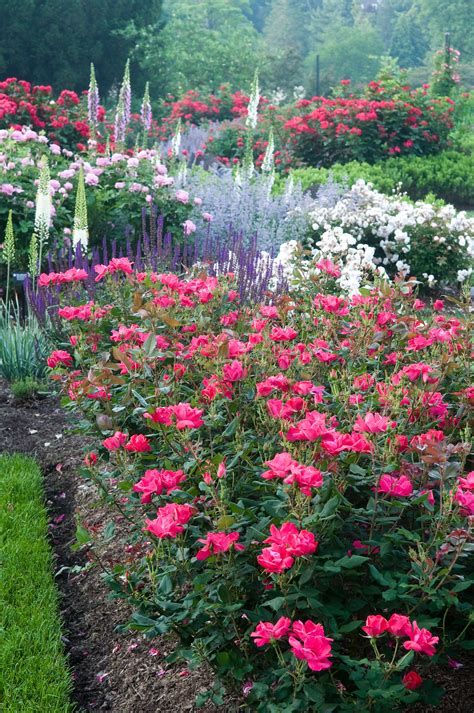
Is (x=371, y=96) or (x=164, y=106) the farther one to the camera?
(x=164, y=106)

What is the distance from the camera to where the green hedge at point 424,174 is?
10.9 m

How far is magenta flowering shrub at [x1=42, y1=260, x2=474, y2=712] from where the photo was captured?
5.36ft

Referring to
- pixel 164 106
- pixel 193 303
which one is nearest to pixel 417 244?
pixel 193 303

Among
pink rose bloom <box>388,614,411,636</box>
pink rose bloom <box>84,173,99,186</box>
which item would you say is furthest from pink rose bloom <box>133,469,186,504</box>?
pink rose bloom <box>84,173,99,186</box>

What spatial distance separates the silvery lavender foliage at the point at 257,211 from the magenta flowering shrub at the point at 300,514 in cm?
424

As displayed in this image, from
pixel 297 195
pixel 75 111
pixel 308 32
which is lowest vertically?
pixel 297 195

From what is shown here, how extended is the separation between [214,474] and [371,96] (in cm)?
1269

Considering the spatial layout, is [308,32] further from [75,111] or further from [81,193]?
[81,193]

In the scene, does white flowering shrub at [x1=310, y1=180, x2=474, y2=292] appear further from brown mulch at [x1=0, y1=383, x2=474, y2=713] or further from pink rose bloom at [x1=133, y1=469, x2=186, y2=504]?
pink rose bloom at [x1=133, y1=469, x2=186, y2=504]

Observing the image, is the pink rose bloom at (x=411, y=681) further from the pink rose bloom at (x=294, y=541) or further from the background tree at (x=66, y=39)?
the background tree at (x=66, y=39)

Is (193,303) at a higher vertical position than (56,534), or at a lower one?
higher

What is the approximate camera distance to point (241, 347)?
7.56 feet

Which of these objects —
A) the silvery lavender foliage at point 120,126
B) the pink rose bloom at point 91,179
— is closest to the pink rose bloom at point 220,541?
the pink rose bloom at point 91,179

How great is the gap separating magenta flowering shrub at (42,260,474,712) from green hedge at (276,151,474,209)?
8.52m
